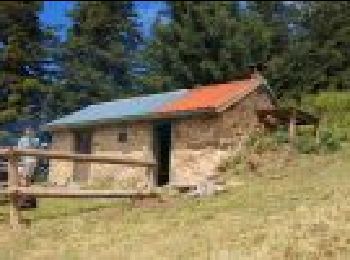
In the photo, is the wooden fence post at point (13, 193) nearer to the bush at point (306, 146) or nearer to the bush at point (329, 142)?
the bush at point (306, 146)

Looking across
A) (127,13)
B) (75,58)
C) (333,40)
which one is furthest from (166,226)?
(127,13)

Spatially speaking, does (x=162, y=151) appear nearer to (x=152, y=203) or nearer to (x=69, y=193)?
(x=152, y=203)

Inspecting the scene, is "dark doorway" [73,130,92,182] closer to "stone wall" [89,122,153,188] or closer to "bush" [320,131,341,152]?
"stone wall" [89,122,153,188]

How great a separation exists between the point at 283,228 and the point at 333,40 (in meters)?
29.8

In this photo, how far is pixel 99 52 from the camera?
43.9 m

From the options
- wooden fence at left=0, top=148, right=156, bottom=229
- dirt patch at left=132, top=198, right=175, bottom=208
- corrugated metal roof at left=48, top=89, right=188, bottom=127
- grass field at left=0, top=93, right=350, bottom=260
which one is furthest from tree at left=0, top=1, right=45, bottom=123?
wooden fence at left=0, top=148, right=156, bottom=229

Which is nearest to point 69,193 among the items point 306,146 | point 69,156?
point 69,156

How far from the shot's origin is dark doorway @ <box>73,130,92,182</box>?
1056 inches

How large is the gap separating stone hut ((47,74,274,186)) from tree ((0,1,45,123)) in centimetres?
1229

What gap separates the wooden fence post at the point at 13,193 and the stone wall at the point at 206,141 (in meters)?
8.16

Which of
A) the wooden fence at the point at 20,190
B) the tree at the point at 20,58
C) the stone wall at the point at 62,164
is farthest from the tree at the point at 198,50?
the wooden fence at the point at 20,190

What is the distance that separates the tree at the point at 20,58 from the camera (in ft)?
129

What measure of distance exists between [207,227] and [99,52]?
108 ft

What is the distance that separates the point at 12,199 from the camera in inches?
547
